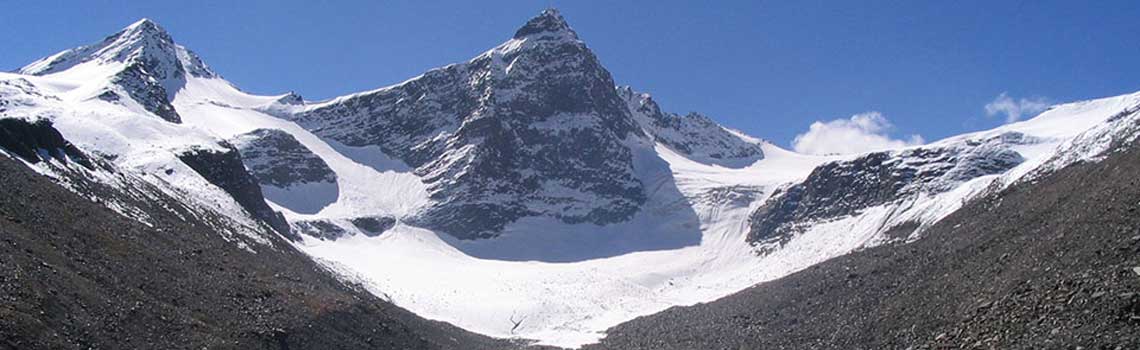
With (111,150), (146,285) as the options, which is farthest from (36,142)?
(111,150)

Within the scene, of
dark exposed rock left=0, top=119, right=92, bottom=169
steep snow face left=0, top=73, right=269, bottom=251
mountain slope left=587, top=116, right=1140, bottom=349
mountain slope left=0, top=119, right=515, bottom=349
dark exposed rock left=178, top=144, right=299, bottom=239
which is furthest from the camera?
dark exposed rock left=178, top=144, right=299, bottom=239

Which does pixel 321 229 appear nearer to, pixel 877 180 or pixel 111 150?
pixel 111 150

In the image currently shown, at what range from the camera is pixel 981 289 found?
53219 millimetres

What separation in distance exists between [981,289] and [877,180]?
364 feet

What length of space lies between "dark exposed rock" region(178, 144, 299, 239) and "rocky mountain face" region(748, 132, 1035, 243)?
8579 centimetres

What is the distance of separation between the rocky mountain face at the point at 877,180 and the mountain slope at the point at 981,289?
39.6 metres

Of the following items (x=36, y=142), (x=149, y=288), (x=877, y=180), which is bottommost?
(x=149, y=288)

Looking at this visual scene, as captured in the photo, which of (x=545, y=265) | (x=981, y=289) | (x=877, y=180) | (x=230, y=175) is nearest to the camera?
(x=981, y=289)

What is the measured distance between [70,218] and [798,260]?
322ft

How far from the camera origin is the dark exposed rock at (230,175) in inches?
5359

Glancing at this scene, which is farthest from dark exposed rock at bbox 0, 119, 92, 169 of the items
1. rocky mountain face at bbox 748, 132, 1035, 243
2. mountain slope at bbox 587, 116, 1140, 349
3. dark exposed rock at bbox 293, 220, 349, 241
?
rocky mountain face at bbox 748, 132, 1035, 243

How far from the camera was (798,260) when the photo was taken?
140 m

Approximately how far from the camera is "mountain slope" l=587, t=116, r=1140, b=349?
4034 centimetres

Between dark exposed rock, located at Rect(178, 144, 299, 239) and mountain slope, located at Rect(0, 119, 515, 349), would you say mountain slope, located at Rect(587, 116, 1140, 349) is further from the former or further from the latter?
dark exposed rock, located at Rect(178, 144, 299, 239)
